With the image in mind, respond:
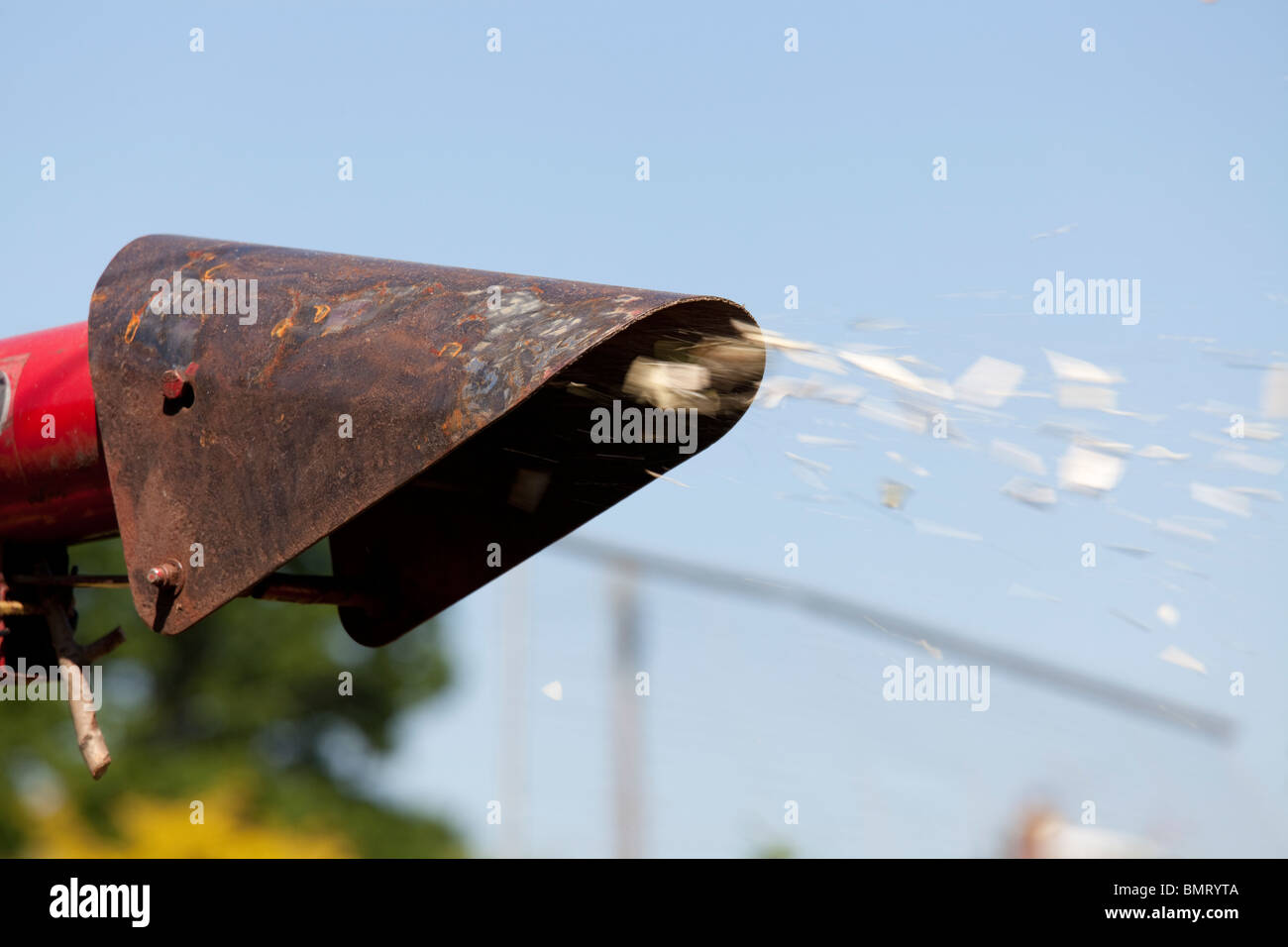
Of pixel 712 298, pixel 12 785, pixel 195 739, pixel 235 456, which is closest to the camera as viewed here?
pixel 712 298

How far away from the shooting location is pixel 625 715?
10.7 metres

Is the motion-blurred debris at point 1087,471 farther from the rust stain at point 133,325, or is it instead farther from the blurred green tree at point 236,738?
the blurred green tree at point 236,738

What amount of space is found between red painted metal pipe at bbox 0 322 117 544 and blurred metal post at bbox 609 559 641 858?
7.49 metres

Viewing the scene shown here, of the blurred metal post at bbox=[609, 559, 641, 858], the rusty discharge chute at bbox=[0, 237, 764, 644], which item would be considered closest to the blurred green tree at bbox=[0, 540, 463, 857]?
the blurred metal post at bbox=[609, 559, 641, 858]

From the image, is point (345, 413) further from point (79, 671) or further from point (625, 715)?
point (625, 715)

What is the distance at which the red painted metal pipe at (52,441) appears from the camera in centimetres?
243

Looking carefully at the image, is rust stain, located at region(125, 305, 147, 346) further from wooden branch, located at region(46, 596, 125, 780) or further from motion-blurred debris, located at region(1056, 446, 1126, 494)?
motion-blurred debris, located at region(1056, 446, 1126, 494)

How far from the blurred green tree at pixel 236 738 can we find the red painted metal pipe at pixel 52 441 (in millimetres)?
23932

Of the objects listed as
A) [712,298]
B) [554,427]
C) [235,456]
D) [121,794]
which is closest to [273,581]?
[235,456]

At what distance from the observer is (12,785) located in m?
28.6

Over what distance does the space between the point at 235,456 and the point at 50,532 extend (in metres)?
0.72

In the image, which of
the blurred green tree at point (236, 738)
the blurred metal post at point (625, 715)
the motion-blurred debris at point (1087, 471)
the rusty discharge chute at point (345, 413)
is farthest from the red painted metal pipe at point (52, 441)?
the blurred green tree at point (236, 738)

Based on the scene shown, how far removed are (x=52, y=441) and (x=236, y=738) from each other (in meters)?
33.0
